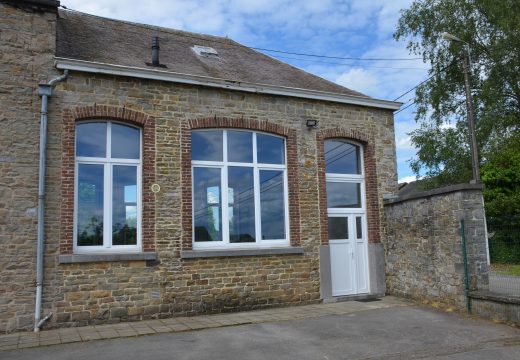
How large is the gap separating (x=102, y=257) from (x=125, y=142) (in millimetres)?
2310

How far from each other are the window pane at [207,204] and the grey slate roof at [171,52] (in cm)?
227

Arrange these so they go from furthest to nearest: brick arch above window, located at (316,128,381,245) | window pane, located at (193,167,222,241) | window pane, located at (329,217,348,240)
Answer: window pane, located at (329,217,348,240), brick arch above window, located at (316,128,381,245), window pane, located at (193,167,222,241)

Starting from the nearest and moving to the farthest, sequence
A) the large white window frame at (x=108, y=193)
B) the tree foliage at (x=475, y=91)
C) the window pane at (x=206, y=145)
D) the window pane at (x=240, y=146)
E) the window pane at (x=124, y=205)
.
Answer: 1. the large white window frame at (x=108, y=193)
2. the window pane at (x=124, y=205)
3. the window pane at (x=206, y=145)
4. the window pane at (x=240, y=146)
5. the tree foliage at (x=475, y=91)

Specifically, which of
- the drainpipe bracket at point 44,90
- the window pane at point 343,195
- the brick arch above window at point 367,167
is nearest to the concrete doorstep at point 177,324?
the brick arch above window at point 367,167

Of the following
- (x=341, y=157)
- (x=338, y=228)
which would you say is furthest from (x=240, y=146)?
(x=338, y=228)

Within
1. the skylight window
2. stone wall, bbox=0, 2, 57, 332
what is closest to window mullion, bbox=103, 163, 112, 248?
stone wall, bbox=0, 2, 57, 332

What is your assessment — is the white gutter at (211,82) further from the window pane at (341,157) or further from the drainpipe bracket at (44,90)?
the window pane at (341,157)

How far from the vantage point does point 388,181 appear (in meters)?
12.2

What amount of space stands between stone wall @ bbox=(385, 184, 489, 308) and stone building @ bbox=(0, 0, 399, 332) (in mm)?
472

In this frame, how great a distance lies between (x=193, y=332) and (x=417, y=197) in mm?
5701

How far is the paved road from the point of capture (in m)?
6.79

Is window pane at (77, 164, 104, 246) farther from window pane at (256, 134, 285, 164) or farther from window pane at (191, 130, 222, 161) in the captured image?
window pane at (256, 134, 285, 164)

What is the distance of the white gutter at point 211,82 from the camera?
908cm

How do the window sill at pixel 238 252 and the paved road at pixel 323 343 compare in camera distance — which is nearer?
the paved road at pixel 323 343
